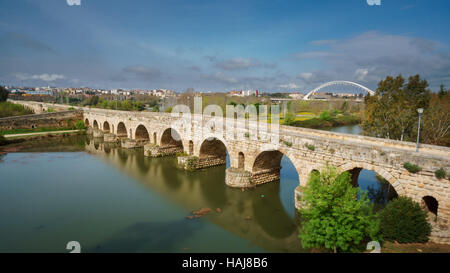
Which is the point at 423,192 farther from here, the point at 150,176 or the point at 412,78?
the point at 150,176

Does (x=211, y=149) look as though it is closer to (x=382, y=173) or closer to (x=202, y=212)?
(x=202, y=212)

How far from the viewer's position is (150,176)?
17.4 metres

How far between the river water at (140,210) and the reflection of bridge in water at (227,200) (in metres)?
0.04

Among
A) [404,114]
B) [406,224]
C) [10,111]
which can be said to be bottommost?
[406,224]

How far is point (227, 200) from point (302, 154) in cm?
446

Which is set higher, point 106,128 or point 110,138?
point 106,128

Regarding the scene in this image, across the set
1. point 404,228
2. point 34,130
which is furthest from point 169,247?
point 34,130

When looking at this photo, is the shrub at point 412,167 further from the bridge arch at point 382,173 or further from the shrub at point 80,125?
the shrub at point 80,125

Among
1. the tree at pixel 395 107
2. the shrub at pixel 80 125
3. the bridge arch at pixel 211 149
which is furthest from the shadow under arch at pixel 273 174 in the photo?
the shrub at pixel 80 125

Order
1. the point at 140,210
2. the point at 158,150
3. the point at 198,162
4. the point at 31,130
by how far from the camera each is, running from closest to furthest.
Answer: the point at 140,210 → the point at 198,162 → the point at 158,150 → the point at 31,130

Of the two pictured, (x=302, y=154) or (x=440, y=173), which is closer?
(x=440, y=173)

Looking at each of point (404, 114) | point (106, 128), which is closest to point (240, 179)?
point (404, 114)

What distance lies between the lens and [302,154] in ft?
35.5

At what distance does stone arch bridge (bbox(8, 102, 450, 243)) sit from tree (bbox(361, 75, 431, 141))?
585 centimetres
